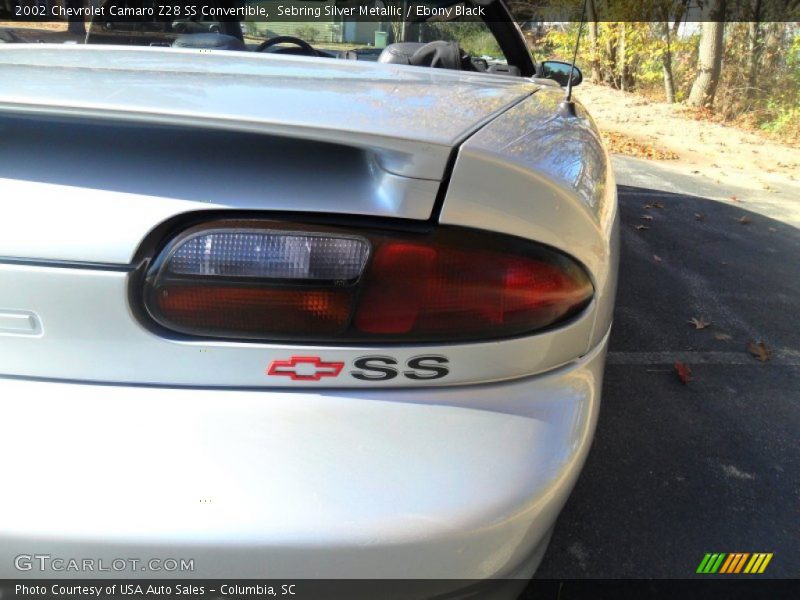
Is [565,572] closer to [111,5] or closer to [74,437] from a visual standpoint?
[74,437]

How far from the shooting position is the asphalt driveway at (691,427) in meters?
2.03

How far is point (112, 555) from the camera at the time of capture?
3.09ft

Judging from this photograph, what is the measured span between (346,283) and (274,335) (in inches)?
5.8

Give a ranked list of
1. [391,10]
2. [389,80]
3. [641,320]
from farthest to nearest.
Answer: [641,320]
[391,10]
[389,80]

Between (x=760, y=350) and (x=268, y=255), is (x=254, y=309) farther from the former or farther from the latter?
(x=760, y=350)

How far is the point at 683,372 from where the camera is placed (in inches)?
122

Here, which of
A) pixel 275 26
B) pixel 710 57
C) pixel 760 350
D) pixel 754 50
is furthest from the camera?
pixel 754 50

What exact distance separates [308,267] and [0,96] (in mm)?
532

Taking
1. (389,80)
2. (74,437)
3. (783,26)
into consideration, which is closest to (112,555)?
(74,437)

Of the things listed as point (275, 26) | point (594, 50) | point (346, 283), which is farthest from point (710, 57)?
point (346, 283)

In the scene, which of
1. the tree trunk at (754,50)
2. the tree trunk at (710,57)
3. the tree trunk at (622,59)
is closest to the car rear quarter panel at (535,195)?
the tree trunk at (710,57)

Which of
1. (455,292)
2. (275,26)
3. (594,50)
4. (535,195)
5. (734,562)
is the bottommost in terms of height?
(734,562)

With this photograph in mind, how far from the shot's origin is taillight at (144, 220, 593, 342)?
38.8 inches

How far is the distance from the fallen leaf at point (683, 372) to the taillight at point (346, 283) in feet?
7.46
